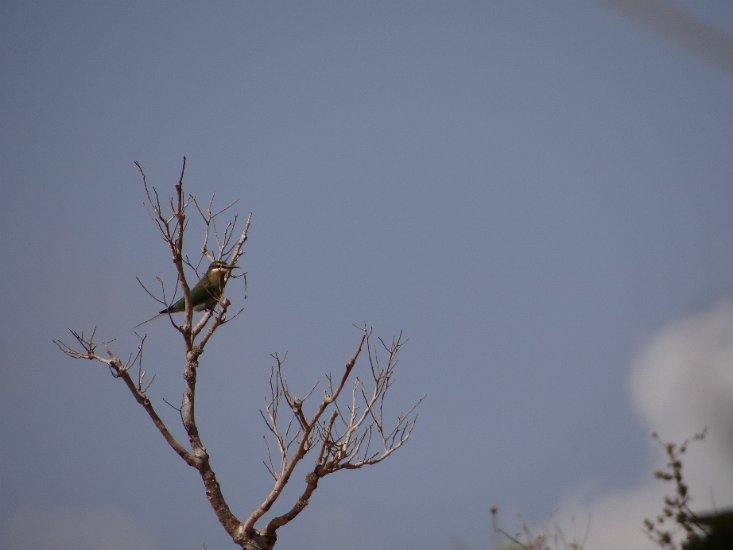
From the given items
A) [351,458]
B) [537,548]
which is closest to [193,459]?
[351,458]

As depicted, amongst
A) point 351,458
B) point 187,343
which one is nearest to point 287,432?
point 351,458

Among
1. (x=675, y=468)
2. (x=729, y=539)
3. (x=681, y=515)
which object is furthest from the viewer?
(x=675, y=468)

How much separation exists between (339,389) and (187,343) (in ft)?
4.51

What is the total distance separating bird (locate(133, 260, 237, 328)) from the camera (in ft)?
18.9

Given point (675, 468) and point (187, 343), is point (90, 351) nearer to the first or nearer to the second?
point (187, 343)

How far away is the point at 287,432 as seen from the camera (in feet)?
17.5

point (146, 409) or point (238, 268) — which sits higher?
point (238, 268)

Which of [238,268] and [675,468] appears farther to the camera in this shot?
[238,268]

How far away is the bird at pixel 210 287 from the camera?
5758 mm

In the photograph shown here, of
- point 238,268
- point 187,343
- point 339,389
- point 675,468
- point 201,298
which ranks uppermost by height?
point 201,298

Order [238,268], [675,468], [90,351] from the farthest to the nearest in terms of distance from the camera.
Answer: [238,268]
[90,351]
[675,468]

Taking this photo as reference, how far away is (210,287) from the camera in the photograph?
6.28 m

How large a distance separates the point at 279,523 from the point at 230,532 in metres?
0.38

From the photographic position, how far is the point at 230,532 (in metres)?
5.00
